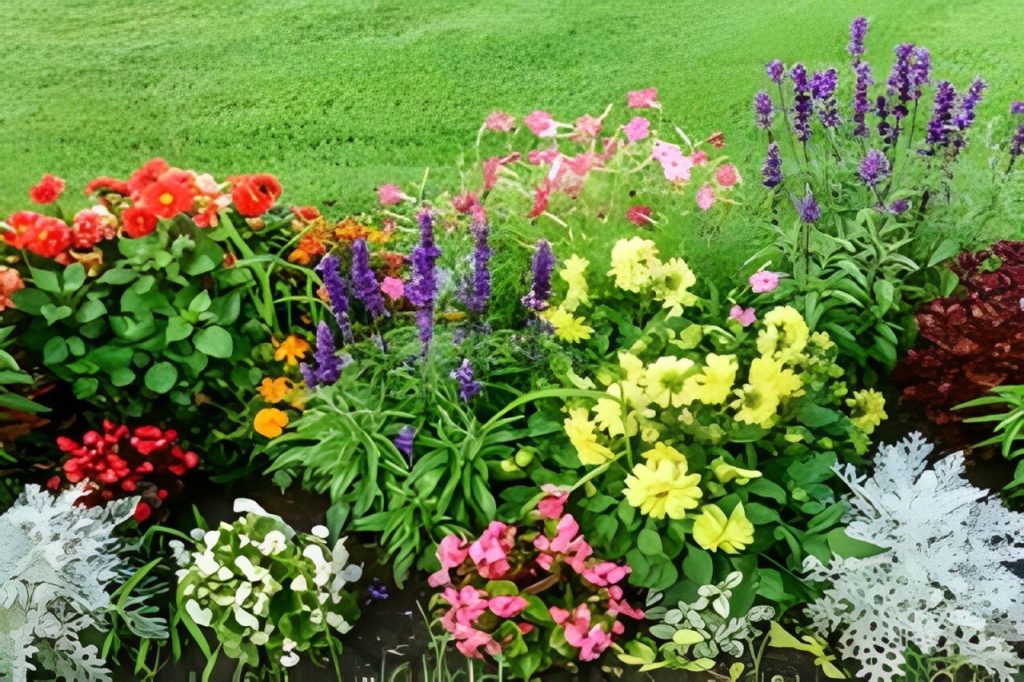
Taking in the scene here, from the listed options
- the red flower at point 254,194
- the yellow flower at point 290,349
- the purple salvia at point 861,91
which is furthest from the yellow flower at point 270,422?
the purple salvia at point 861,91

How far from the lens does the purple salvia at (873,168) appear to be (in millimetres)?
2533

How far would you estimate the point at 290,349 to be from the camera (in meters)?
2.40

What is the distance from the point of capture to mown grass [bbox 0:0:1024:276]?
3721mm

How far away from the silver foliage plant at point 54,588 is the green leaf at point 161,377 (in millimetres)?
337

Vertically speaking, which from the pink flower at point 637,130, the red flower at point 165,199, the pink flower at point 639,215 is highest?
the red flower at point 165,199

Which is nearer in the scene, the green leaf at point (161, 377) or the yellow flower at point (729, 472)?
the yellow flower at point (729, 472)

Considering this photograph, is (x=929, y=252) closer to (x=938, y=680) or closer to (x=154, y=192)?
(x=938, y=680)

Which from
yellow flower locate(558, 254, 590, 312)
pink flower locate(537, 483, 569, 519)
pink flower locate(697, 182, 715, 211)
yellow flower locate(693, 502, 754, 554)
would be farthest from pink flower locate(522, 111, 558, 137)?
yellow flower locate(693, 502, 754, 554)

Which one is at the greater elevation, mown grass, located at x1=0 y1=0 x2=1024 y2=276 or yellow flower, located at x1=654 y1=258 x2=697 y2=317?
mown grass, located at x1=0 y1=0 x2=1024 y2=276

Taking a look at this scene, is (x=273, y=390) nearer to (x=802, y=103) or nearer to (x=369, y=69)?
(x=802, y=103)

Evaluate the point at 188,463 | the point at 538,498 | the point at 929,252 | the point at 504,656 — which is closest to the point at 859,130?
the point at 929,252

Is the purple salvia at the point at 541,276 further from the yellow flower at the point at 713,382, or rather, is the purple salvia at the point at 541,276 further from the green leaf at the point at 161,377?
the green leaf at the point at 161,377

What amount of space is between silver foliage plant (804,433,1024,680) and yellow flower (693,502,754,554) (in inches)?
6.0

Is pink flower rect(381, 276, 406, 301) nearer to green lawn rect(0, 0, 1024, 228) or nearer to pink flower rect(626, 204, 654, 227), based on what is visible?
pink flower rect(626, 204, 654, 227)
